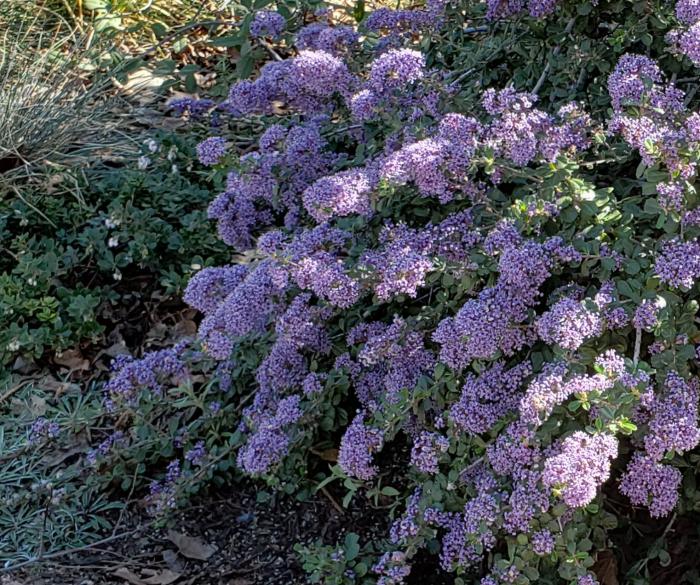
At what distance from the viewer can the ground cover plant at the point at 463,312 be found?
2094 millimetres

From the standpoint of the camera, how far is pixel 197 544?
9.35ft

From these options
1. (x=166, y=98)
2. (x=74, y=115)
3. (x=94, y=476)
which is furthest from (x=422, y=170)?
(x=166, y=98)

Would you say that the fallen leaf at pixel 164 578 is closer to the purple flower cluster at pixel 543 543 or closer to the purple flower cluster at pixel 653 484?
the purple flower cluster at pixel 543 543

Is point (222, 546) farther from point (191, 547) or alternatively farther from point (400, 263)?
point (400, 263)

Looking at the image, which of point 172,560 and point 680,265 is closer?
point 680,265

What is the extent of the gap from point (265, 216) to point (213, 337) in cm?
50

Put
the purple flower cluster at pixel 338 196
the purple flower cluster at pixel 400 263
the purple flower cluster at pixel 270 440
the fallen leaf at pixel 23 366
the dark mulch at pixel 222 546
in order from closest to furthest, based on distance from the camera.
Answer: the purple flower cluster at pixel 400 263
the purple flower cluster at pixel 338 196
the purple flower cluster at pixel 270 440
the dark mulch at pixel 222 546
the fallen leaf at pixel 23 366

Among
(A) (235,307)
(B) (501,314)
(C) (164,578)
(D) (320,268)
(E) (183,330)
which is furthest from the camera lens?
(E) (183,330)

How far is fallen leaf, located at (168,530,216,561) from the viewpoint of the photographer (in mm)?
2820

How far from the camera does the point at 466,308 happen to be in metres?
2.18

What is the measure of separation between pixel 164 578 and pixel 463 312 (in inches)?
45.6

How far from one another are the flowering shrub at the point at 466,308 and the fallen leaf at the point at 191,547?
11 cm

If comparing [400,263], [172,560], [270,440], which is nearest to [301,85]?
[400,263]

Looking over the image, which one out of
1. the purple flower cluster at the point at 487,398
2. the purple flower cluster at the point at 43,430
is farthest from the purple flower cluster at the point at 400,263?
the purple flower cluster at the point at 43,430
